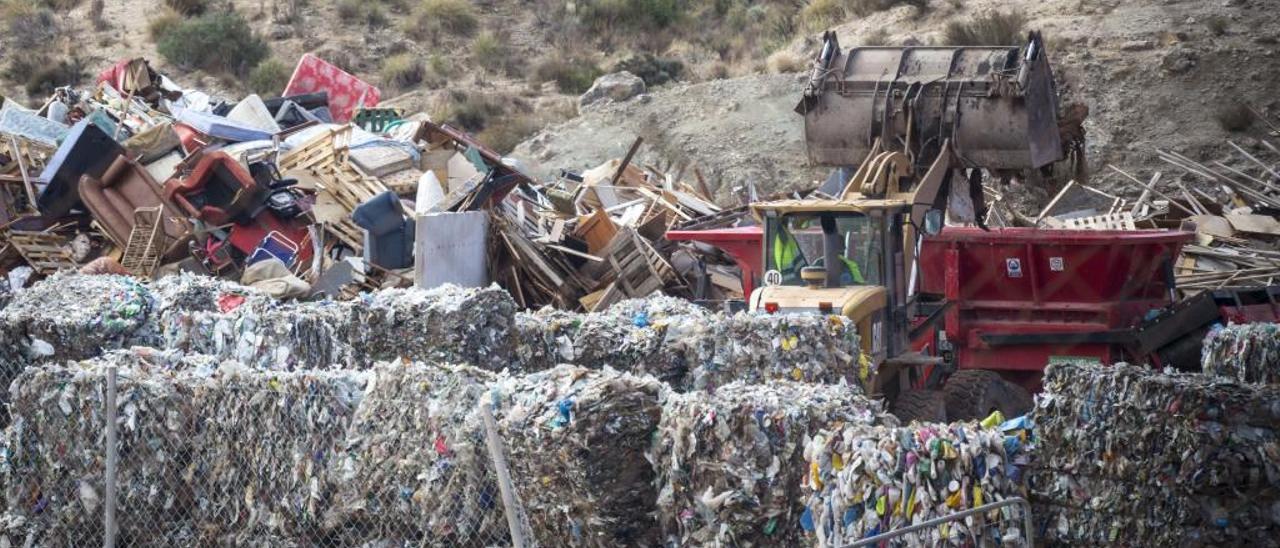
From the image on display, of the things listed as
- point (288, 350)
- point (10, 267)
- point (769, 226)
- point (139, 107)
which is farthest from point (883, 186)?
point (139, 107)

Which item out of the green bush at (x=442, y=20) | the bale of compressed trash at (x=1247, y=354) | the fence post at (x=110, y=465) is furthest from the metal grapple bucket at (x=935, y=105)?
the green bush at (x=442, y=20)

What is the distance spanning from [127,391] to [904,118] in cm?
816

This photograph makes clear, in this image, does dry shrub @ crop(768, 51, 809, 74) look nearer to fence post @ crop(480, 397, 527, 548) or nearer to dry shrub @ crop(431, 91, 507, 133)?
dry shrub @ crop(431, 91, 507, 133)

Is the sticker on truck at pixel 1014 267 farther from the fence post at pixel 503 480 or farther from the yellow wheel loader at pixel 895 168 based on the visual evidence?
the fence post at pixel 503 480

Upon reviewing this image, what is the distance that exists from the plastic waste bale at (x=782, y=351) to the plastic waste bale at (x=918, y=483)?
3064mm

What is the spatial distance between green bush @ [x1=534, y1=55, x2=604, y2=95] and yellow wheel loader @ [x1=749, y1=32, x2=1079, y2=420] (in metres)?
21.9

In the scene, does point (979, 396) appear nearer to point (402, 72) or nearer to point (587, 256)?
point (587, 256)

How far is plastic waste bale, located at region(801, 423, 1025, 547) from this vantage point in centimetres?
603

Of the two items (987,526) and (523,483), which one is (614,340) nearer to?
(523,483)

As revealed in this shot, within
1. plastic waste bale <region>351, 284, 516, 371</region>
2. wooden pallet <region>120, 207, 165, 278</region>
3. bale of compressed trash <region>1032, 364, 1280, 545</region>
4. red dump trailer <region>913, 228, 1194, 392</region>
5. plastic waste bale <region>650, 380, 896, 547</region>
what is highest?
bale of compressed trash <region>1032, 364, 1280, 545</region>

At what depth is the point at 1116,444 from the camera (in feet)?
20.7

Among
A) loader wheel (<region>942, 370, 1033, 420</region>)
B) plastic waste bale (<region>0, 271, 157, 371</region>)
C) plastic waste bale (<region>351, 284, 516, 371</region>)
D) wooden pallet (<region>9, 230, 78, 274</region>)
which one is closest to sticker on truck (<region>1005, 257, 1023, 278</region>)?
loader wheel (<region>942, 370, 1033, 420</region>)

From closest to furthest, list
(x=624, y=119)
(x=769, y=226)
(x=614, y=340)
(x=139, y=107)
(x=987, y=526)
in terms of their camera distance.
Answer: (x=987, y=526) → (x=614, y=340) → (x=769, y=226) → (x=139, y=107) → (x=624, y=119)

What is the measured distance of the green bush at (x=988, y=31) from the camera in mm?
28717
